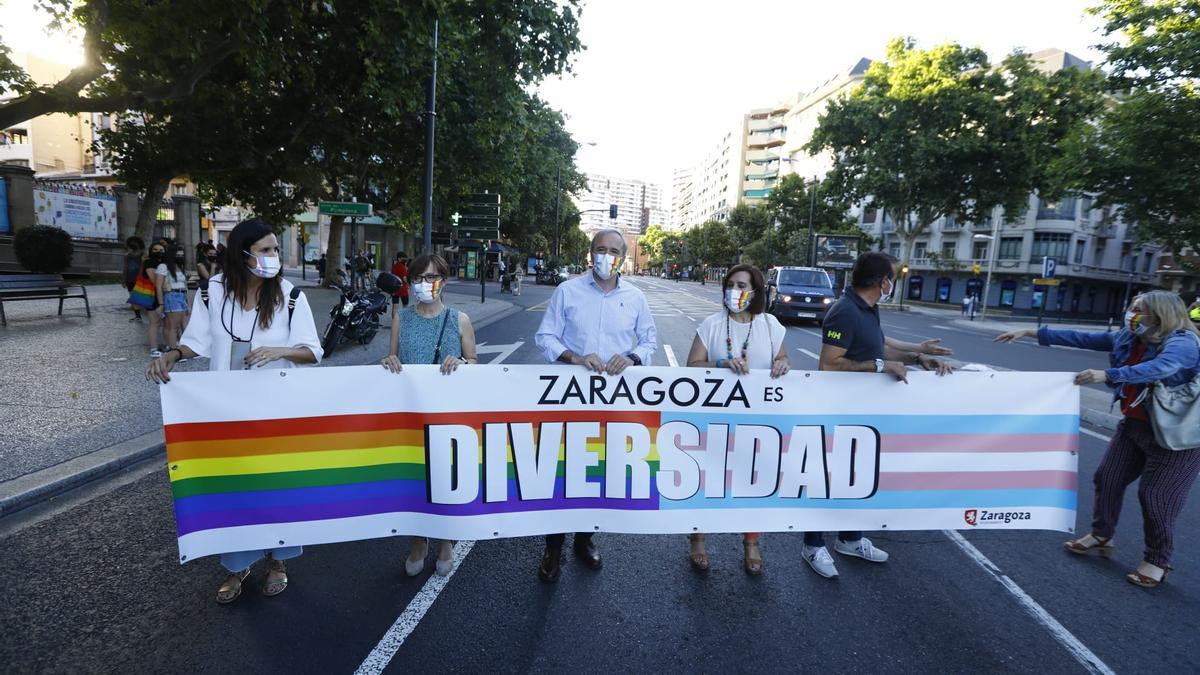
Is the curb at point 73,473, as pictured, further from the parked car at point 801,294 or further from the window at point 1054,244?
the window at point 1054,244

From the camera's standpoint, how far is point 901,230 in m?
40.3

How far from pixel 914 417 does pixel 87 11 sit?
45.4 ft

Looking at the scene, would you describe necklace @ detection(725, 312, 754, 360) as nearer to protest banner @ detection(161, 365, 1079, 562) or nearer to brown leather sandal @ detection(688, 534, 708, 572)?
protest banner @ detection(161, 365, 1079, 562)

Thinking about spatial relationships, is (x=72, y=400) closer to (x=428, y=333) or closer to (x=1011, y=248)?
(x=428, y=333)

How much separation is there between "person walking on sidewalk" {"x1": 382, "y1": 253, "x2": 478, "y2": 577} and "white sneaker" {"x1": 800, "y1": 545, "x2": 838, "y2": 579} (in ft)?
7.52

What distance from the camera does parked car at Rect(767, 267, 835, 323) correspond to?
20.2 m

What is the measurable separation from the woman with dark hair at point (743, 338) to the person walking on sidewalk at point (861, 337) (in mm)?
330

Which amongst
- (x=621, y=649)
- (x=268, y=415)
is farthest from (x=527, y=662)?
(x=268, y=415)

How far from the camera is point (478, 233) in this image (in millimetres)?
19672

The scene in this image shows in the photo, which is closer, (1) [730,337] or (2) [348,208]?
(1) [730,337]

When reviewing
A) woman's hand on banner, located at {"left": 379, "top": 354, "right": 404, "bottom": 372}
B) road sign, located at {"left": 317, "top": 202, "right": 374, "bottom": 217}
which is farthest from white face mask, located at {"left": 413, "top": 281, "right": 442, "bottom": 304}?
road sign, located at {"left": 317, "top": 202, "right": 374, "bottom": 217}

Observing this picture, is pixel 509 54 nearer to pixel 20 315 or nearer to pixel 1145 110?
pixel 20 315

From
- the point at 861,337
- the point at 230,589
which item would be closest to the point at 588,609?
the point at 230,589

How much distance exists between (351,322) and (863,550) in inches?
383
